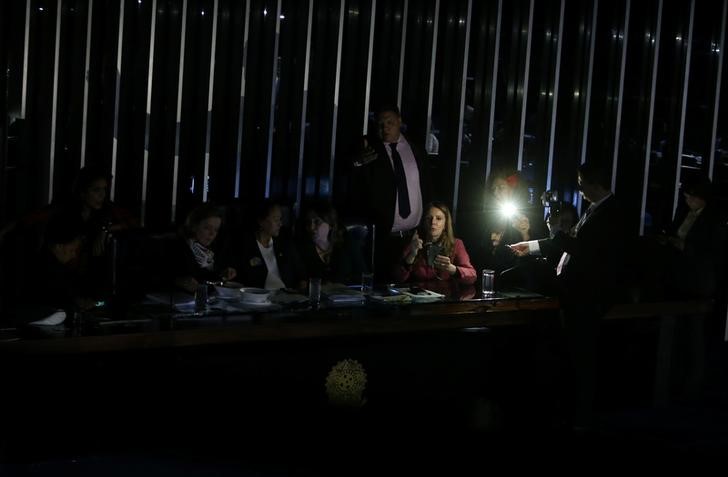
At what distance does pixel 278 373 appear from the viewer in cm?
399

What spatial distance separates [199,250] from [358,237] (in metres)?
1.09

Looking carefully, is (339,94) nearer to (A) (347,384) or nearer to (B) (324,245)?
(B) (324,245)

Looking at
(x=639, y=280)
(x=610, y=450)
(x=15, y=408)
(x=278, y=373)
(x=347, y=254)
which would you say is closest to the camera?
(x=15, y=408)

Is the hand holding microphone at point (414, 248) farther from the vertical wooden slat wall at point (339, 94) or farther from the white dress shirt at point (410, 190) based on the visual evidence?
the vertical wooden slat wall at point (339, 94)

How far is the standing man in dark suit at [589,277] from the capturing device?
4605 mm

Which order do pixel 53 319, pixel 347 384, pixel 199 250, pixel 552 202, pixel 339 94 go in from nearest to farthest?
pixel 53 319
pixel 347 384
pixel 199 250
pixel 552 202
pixel 339 94

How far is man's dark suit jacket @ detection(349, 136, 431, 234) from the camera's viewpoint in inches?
229

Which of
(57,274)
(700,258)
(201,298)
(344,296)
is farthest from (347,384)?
(700,258)

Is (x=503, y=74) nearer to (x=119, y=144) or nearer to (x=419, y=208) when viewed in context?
(x=419, y=208)

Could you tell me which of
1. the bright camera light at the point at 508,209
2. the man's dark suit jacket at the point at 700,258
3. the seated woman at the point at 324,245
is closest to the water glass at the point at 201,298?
the seated woman at the point at 324,245

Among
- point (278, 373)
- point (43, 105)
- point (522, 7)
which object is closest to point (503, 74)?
point (522, 7)

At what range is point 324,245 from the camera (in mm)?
5156

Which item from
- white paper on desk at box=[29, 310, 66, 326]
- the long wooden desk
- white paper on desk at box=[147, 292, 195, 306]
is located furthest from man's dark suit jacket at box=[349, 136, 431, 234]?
white paper on desk at box=[29, 310, 66, 326]

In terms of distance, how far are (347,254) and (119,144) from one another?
1.79m
